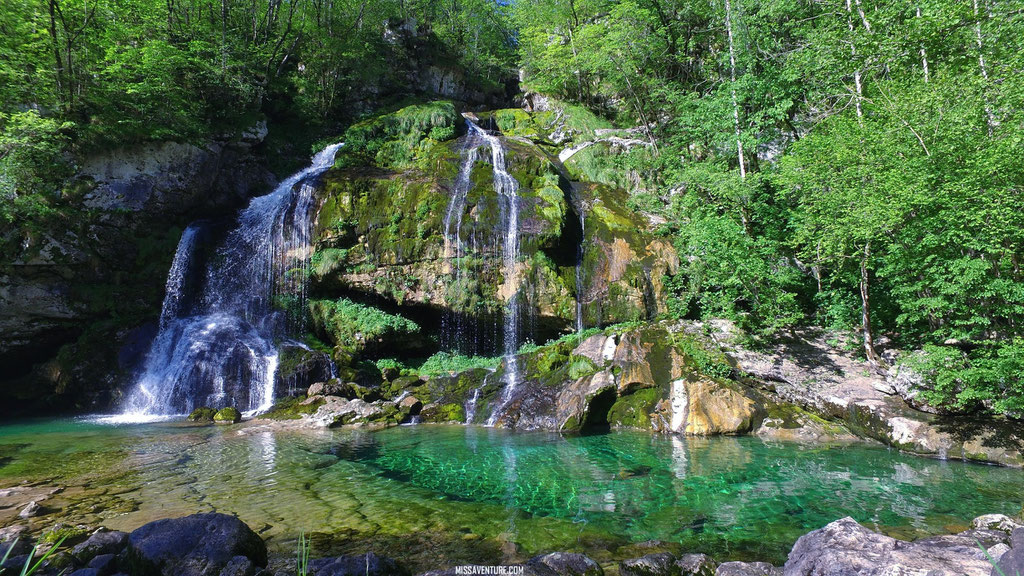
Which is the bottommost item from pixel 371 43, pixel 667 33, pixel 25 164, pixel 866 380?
pixel 866 380

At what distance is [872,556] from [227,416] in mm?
14435

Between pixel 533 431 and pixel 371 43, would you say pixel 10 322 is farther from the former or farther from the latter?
pixel 371 43

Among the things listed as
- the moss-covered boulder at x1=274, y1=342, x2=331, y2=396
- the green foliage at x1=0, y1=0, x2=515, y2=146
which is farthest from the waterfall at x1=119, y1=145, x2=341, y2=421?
the green foliage at x1=0, y1=0, x2=515, y2=146

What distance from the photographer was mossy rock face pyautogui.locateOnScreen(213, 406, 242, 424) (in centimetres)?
1278

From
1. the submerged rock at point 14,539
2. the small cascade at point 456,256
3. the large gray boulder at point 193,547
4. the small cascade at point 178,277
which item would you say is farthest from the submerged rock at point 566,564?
the small cascade at point 178,277

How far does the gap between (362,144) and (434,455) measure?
17.3m

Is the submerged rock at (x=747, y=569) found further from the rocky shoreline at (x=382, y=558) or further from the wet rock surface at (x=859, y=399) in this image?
the wet rock surface at (x=859, y=399)

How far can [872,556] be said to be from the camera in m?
3.66

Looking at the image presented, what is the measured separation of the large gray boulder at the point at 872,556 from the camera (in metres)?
3.43

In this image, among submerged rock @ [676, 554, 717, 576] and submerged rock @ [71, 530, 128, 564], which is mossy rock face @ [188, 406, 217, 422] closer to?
A: submerged rock @ [71, 530, 128, 564]

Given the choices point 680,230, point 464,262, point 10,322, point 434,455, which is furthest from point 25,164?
point 680,230

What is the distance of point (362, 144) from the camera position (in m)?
22.1

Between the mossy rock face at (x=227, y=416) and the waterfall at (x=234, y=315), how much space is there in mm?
813

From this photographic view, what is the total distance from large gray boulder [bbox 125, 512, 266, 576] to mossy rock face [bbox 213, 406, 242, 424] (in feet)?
29.7
